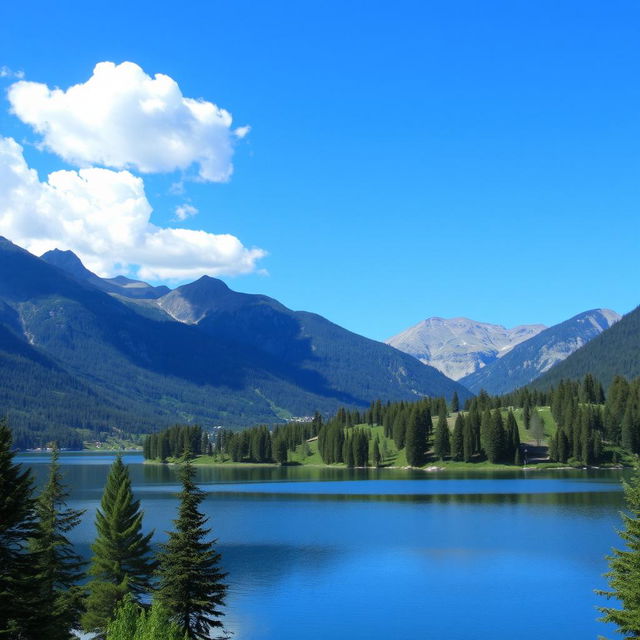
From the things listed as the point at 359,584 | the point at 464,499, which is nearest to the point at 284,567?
the point at 359,584

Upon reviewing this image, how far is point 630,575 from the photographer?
38.1m

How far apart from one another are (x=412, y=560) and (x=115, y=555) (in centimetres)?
4315

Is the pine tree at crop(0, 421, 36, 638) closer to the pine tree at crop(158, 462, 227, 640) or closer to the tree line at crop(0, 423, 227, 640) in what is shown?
the tree line at crop(0, 423, 227, 640)

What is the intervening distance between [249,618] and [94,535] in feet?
141

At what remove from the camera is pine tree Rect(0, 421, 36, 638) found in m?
32.0

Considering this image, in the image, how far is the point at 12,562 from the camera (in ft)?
107

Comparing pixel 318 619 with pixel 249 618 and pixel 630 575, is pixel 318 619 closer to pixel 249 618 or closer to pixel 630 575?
pixel 249 618

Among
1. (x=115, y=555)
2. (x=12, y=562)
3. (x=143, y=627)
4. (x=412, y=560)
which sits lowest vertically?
(x=412, y=560)

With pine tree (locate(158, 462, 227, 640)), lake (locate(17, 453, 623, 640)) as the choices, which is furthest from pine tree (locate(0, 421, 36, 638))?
lake (locate(17, 453, 623, 640))

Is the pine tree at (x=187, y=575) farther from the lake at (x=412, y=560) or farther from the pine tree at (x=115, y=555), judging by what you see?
the lake at (x=412, y=560)

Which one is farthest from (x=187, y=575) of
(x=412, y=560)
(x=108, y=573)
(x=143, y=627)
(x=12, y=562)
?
(x=412, y=560)

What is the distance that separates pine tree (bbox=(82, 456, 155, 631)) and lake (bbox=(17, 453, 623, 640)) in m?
11.3

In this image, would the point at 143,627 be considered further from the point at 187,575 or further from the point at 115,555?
the point at 115,555

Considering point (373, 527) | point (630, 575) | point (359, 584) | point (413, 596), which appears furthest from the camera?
point (373, 527)
